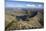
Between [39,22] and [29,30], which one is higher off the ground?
[39,22]

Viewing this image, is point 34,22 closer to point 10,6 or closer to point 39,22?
point 39,22

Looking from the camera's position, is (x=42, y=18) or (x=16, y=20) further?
(x=42, y=18)

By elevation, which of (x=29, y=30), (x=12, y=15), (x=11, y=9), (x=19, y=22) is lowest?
(x=29, y=30)

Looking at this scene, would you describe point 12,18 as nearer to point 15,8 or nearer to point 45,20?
point 15,8

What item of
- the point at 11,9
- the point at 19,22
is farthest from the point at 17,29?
the point at 11,9

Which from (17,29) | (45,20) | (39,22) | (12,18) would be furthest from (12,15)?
(45,20)
